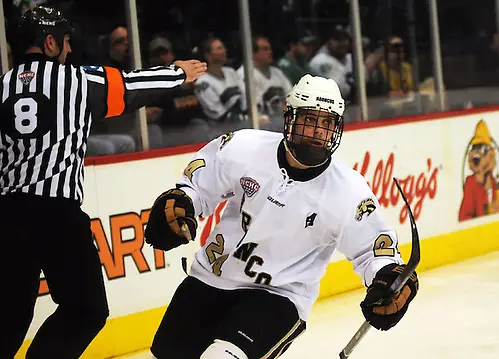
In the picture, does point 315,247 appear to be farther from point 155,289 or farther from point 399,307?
point 155,289

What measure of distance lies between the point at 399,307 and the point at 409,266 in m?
0.10

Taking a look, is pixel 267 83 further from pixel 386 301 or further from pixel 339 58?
pixel 386 301

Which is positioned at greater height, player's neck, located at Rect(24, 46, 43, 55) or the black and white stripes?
player's neck, located at Rect(24, 46, 43, 55)

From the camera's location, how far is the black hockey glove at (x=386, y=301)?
231 cm

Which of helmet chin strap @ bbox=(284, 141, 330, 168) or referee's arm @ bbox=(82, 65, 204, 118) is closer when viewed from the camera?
helmet chin strap @ bbox=(284, 141, 330, 168)

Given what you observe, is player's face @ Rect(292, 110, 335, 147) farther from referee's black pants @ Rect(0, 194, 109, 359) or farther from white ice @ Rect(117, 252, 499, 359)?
white ice @ Rect(117, 252, 499, 359)

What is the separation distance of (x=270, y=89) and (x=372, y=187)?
73 centimetres

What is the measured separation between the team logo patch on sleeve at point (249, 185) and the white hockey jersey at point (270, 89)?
91.3 inches

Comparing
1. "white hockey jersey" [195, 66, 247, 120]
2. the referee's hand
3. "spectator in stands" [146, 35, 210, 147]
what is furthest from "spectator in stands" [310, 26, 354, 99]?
the referee's hand

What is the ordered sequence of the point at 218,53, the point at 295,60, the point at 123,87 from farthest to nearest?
the point at 295,60 → the point at 218,53 → the point at 123,87

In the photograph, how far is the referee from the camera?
110 inches

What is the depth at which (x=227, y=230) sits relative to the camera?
258 centimetres

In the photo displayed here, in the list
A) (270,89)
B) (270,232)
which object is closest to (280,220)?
(270,232)

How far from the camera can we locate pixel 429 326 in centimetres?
419
